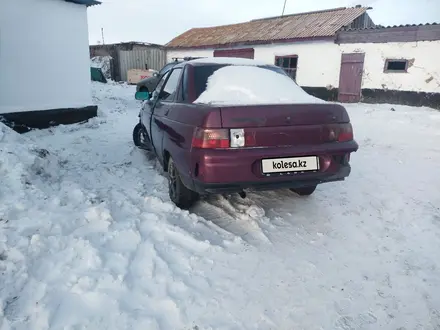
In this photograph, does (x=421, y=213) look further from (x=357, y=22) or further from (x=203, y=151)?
(x=357, y=22)

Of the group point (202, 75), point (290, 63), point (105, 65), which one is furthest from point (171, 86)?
point (105, 65)

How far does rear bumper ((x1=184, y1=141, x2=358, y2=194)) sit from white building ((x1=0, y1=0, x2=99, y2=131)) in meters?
5.49

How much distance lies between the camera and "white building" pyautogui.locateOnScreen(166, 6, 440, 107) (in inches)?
437

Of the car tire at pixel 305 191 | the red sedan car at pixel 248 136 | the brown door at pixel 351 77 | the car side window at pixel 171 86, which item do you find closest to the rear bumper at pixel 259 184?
the red sedan car at pixel 248 136

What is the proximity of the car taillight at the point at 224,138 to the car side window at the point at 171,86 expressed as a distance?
46.5 inches

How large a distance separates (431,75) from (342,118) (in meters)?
10.6

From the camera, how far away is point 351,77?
12.9m

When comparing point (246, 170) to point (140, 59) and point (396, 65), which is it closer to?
point (396, 65)

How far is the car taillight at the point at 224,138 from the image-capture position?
→ 2.51 m

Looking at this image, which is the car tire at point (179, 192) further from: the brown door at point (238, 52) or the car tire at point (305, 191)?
the brown door at point (238, 52)

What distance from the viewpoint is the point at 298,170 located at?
2.69 metres

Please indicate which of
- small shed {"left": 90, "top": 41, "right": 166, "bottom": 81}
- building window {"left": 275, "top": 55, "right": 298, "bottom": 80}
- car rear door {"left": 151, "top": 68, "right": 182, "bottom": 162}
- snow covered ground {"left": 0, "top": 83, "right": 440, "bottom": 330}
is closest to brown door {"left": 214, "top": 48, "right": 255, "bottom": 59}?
building window {"left": 275, "top": 55, "right": 298, "bottom": 80}

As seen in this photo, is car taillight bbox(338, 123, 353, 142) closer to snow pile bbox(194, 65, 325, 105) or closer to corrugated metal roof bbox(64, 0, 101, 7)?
snow pile bbox(194, 65, 325, 105)

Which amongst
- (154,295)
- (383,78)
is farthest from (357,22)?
(154,295)
